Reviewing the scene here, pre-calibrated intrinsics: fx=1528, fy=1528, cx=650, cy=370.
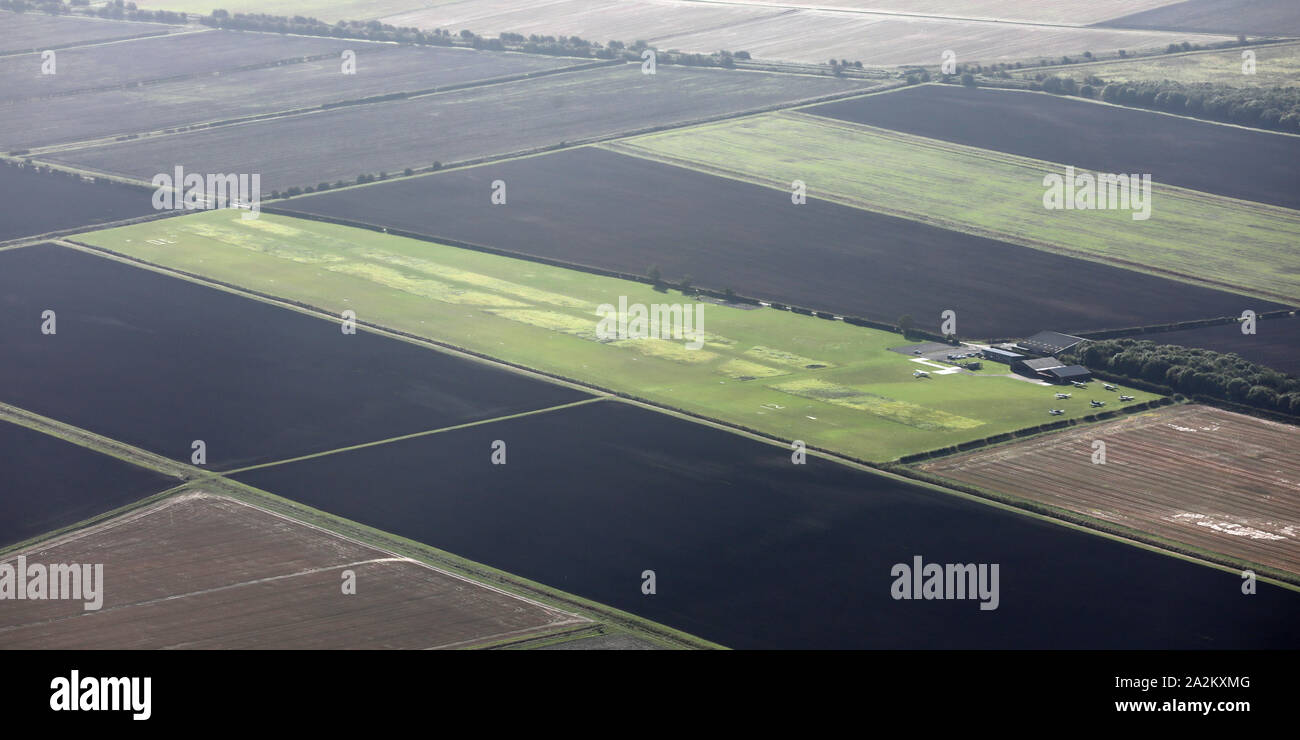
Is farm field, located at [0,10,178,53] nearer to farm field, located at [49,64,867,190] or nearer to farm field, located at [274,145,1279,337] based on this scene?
farm field, located at [49,64,867,190]

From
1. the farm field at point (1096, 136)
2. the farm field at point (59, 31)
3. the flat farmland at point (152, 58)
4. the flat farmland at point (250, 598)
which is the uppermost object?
the farm field at point (59, 31)

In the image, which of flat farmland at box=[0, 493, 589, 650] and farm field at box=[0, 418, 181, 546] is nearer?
flat farmland at box=[0, 493, 589, 650]

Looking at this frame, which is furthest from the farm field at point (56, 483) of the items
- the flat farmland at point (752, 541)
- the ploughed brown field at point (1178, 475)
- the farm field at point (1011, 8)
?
the farm field at point (1011, 8)

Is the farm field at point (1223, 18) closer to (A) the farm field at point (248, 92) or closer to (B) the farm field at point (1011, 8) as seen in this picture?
(B) the farm field at point (1011, 8)

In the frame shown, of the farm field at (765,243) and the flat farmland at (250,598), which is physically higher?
the farm field at (765,243)

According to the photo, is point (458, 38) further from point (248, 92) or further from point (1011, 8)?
point (1011, 8)

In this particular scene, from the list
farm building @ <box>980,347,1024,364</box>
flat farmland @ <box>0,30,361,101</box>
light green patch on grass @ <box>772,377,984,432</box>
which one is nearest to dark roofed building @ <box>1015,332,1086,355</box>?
farm building @ <box>980,347,1024,364</box>
